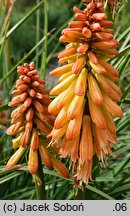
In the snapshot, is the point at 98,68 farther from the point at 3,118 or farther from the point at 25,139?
the point at 3,118

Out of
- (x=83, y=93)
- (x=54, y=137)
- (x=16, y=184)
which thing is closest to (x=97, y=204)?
(x=54, y=137)

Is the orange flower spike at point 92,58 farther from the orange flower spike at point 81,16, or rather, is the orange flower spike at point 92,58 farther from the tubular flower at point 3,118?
the tubular flower at point 3,118

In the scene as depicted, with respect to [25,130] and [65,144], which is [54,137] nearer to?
[65,144]

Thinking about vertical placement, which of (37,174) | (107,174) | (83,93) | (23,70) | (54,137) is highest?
(23,70)

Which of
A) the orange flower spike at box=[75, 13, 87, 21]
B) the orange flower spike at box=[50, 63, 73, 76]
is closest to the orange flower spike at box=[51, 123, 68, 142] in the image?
the orange flower spike at box=[50, 63, 73, 76]

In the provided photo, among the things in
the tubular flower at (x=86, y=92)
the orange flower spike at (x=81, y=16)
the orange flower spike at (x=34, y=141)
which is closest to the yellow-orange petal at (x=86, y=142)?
the tubular flower at (x=86, y=92)
